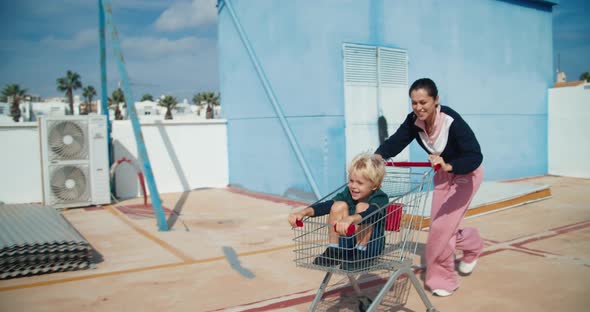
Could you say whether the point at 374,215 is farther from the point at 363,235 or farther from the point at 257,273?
the point at 257,273

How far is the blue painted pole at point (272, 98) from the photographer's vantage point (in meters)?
9.65

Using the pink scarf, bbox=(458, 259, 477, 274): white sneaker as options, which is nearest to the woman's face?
the pink scarf

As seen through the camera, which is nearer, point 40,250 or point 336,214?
point 336,214

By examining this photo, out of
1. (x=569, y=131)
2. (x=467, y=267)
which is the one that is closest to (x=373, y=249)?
(x=467, y=267)

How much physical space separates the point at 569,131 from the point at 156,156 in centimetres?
1167

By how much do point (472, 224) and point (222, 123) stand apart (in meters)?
7.90

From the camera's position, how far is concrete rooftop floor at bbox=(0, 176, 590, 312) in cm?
431

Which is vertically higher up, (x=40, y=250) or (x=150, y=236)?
(x=40, y=250)

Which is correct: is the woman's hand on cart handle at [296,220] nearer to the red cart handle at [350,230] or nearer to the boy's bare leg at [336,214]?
the boy's bare leg at [336,214]

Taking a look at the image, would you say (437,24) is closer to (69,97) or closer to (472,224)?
(472,224)

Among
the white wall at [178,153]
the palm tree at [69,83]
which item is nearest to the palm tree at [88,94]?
the palm tree at [69,83]

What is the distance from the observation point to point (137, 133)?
26.3ft

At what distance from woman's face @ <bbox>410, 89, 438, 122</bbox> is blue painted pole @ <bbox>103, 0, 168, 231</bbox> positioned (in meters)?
5.11

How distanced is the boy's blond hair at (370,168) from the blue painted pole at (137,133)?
505cm
